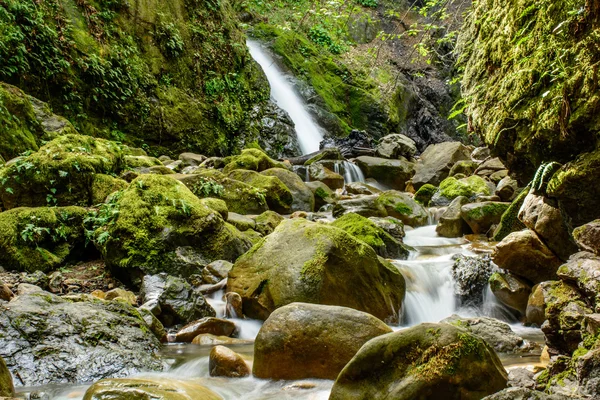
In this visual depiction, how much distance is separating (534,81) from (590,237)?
1.40 meters

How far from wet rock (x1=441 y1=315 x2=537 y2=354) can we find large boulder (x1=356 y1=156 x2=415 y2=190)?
36.7 ft

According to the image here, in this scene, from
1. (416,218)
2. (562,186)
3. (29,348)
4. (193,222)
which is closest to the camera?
(562,186)

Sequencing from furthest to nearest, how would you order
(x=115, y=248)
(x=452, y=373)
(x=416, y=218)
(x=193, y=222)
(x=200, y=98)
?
1. (x=200, y=98)
2. (x=416, y=218)
3. (x=193, y=222)
4. (x=115, y=248)
5. (x=452, y=373)

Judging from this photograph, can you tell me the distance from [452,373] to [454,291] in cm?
435

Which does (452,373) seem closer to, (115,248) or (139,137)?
(115,248)

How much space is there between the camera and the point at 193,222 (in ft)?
22.0

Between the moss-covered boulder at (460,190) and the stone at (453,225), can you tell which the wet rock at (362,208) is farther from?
the moss-covered boulder at (460,190)

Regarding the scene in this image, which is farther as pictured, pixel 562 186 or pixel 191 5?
pixel 191 5

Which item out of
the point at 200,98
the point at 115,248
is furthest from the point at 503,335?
the point at 200,98

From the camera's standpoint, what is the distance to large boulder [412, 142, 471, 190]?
15.0m

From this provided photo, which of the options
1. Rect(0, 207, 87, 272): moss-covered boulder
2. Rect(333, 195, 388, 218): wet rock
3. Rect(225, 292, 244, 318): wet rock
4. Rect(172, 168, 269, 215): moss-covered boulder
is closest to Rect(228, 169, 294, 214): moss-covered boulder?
Rect(172, 168, 269, 215): moss-covered boulder

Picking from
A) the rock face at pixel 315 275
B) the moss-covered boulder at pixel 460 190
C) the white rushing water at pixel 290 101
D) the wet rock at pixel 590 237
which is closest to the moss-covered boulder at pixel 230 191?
the rock face at pixel 315 275

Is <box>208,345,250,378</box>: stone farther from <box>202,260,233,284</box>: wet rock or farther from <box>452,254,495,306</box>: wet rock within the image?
<box>452,254,495,306</box>: wet rock

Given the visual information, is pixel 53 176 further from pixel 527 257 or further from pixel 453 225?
pixel 453 225
